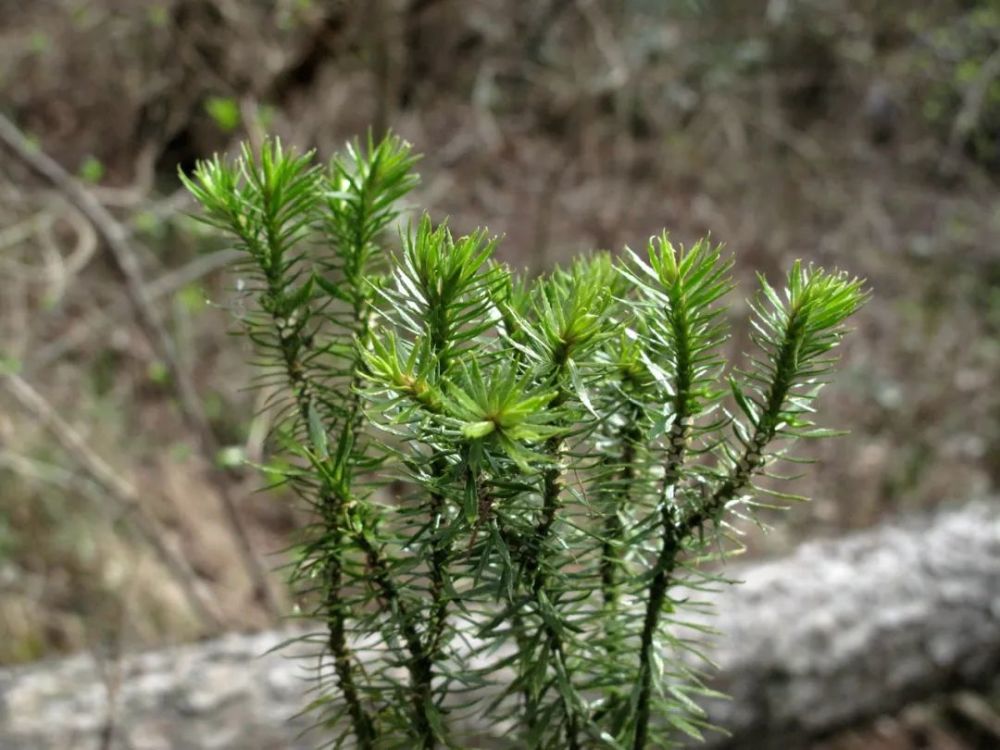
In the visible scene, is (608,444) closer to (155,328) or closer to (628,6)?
(155,328)

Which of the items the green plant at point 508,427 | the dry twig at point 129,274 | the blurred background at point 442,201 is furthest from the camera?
the blurred background at point 442,201

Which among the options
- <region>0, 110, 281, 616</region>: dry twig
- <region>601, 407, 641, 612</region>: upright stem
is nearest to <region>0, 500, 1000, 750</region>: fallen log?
<region>0, 110, 281, 616</region>: dry twig

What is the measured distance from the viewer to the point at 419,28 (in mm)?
3143

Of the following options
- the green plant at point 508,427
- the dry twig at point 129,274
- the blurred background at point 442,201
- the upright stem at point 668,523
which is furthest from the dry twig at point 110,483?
the upright stem at point 668,523

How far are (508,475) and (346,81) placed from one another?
327cm

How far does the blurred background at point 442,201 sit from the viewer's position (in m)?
2.40

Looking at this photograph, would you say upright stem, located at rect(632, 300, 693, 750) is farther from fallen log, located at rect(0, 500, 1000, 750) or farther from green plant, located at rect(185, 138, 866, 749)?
fallen log, located at rect(0, 500, 1000, 750)

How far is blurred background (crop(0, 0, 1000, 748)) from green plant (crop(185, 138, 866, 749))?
1.18 metres

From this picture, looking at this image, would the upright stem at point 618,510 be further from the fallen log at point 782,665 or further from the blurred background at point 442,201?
the blurred background at point 442,201

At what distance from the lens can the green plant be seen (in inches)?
16.9

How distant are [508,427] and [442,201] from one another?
3785 mm

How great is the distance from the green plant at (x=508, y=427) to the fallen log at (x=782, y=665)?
1.00 metres

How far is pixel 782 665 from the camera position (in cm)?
182

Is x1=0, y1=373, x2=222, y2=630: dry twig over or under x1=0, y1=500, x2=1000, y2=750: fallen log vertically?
over
